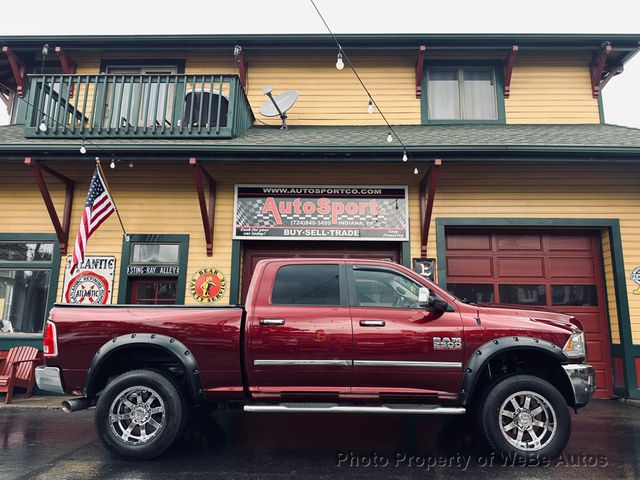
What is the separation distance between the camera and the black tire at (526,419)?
13.4ft

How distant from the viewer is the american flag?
7262 mm

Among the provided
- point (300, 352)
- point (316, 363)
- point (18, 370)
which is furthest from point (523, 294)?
point (18, 370)

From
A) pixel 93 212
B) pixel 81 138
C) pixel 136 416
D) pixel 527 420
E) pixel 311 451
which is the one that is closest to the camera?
pixel 527 420

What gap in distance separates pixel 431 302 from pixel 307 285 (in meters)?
1.36

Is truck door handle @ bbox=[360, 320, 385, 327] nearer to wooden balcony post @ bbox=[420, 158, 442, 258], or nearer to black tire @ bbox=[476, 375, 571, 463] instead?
black tire @ bbox=[476, 375, 571, 463]

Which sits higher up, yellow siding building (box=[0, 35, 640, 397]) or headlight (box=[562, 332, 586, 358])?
yellow siding building (box=[0, 35, 640, 397])

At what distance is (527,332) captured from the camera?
4293 mm

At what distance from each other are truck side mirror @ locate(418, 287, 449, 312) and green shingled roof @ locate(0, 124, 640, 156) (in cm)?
372

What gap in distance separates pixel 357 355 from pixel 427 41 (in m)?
7.62

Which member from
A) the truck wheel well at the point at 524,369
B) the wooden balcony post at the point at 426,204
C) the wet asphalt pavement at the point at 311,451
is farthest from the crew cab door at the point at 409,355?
the wooden balcony post at the point at 426,204

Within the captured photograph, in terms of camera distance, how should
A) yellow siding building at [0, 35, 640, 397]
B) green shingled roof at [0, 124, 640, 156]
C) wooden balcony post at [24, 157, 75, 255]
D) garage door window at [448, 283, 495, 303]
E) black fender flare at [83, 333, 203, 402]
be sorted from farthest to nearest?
1. garage door window at [448, 283, 495, 303]
2. yellow siding building at [0, 35, 640, 397]
3. wooden balcony post at [24, 157, 75, 255]
4. green shingled roof at [0, 124, 640, 156]
5. black fender flare at [83, 333, 203, 402]

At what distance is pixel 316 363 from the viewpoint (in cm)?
430

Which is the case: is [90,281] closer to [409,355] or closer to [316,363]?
[316,363]

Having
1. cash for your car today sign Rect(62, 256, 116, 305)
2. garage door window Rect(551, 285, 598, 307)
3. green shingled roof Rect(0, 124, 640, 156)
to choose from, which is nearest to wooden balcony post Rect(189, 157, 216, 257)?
green shingled roof Rect(0, 124, 640, 156)
